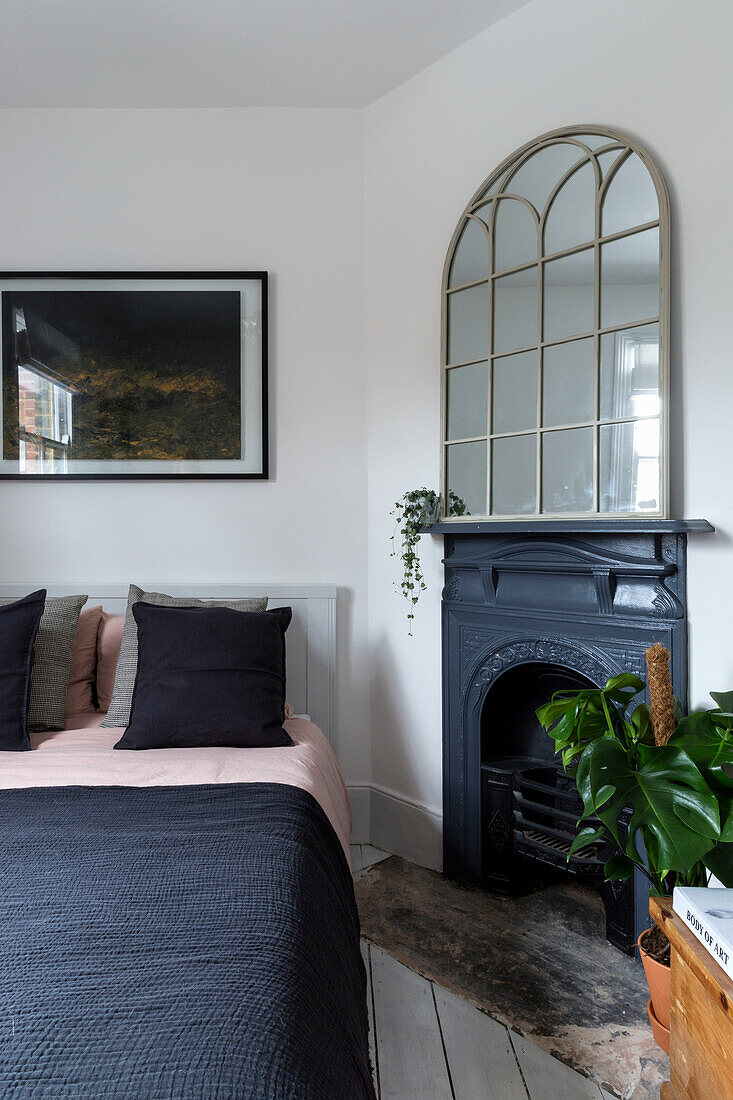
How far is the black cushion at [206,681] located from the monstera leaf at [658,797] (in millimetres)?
970

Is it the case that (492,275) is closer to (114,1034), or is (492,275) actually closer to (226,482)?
(226,482)

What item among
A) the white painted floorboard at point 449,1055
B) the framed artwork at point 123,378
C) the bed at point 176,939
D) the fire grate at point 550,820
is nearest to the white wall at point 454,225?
the fire grate at point 550,820

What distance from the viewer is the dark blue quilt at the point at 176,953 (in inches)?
32.0

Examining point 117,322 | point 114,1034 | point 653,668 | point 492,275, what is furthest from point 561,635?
point 117,322

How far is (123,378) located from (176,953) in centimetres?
228

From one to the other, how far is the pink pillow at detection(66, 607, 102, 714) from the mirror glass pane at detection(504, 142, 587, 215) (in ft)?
6.65

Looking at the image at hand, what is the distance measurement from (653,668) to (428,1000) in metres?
1.02

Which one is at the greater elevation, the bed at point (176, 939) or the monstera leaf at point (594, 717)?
the monstera leaf at point (594, 717)

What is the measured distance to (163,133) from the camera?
2.81 metres

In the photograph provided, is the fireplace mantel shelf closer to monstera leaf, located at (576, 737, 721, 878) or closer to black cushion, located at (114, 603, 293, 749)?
monstera leaf, located at (576, 737, 721, 878)

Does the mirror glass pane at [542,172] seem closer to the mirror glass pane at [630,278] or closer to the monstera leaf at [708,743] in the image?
the mirror glass pane at [630,278]

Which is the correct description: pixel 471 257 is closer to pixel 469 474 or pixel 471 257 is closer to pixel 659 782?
pixel 469 474

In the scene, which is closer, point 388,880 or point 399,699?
point 388,880

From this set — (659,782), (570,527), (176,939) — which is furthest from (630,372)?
(176,939)
